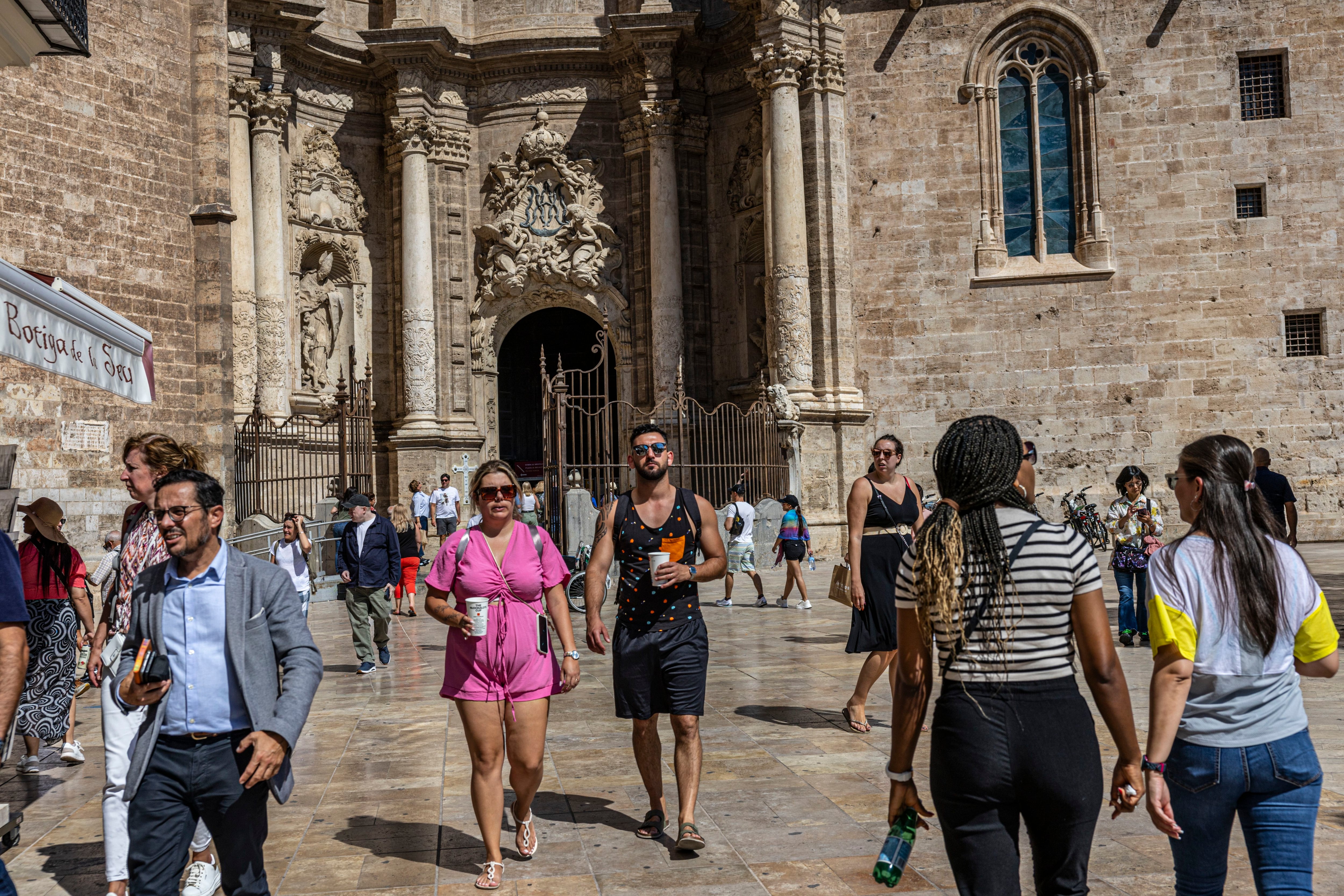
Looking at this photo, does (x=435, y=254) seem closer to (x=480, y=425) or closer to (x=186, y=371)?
(x=480, y=425)

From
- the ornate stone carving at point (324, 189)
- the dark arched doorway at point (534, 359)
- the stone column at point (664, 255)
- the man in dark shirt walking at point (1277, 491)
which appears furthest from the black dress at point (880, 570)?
the dark arched doorway at point (534, 359)

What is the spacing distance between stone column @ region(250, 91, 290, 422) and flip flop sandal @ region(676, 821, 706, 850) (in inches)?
748

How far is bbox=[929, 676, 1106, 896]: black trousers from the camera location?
123 inches

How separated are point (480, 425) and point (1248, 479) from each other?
2301cm

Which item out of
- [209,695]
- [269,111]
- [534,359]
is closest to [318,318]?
[269,111]

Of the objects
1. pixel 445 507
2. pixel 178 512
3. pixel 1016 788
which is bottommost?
pixel 1016 788

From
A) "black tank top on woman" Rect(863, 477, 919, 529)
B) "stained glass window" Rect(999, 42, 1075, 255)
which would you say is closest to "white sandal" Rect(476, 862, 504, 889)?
"black tank top on woman" Rect(863, 477, 919, 529)

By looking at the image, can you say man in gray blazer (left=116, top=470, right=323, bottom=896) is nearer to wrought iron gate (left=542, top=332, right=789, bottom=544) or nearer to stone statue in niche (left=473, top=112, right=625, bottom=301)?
wrought iron gate (left=542, top=332, right=789, bottom=544)

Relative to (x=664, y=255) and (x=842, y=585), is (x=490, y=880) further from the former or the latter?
(x=664, y=255)

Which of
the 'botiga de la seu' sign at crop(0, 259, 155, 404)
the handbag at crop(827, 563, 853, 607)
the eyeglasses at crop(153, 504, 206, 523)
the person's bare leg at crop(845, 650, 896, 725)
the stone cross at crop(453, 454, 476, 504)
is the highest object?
the 'botiga de la seu' sign at crop(0, 259, 155, 404)

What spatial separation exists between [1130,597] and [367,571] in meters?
6.53

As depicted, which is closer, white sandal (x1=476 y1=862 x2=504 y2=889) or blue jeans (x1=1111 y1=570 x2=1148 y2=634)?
white sandal (x1=476 y1=862 x2=504 y2=889)

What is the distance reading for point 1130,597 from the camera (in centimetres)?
1090

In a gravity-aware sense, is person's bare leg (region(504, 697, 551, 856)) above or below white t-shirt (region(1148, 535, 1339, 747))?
below
